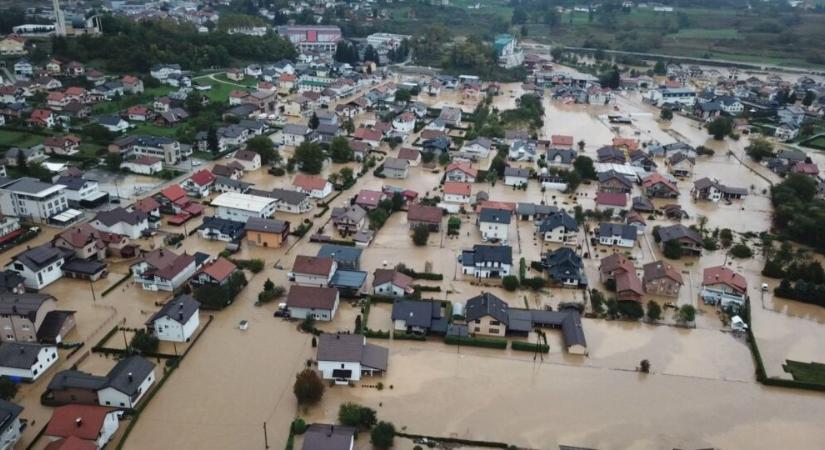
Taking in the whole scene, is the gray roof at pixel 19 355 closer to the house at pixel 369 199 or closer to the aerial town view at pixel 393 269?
the aerial town view at pixel 393 269

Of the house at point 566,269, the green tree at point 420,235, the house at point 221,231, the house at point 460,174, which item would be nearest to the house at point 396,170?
the house at point 460,174

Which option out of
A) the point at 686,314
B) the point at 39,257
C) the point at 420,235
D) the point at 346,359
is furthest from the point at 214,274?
the point at 686,314

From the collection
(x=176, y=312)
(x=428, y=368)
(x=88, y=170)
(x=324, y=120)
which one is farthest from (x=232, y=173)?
(x=428, y=368)

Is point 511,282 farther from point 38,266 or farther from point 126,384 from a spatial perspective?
point 38,266

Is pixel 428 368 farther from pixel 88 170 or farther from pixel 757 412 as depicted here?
A: pixel 88 170

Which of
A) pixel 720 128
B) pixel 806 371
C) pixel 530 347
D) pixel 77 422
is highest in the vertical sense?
pixel 720 128

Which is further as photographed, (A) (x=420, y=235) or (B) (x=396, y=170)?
(B) (x=396, y=170)
